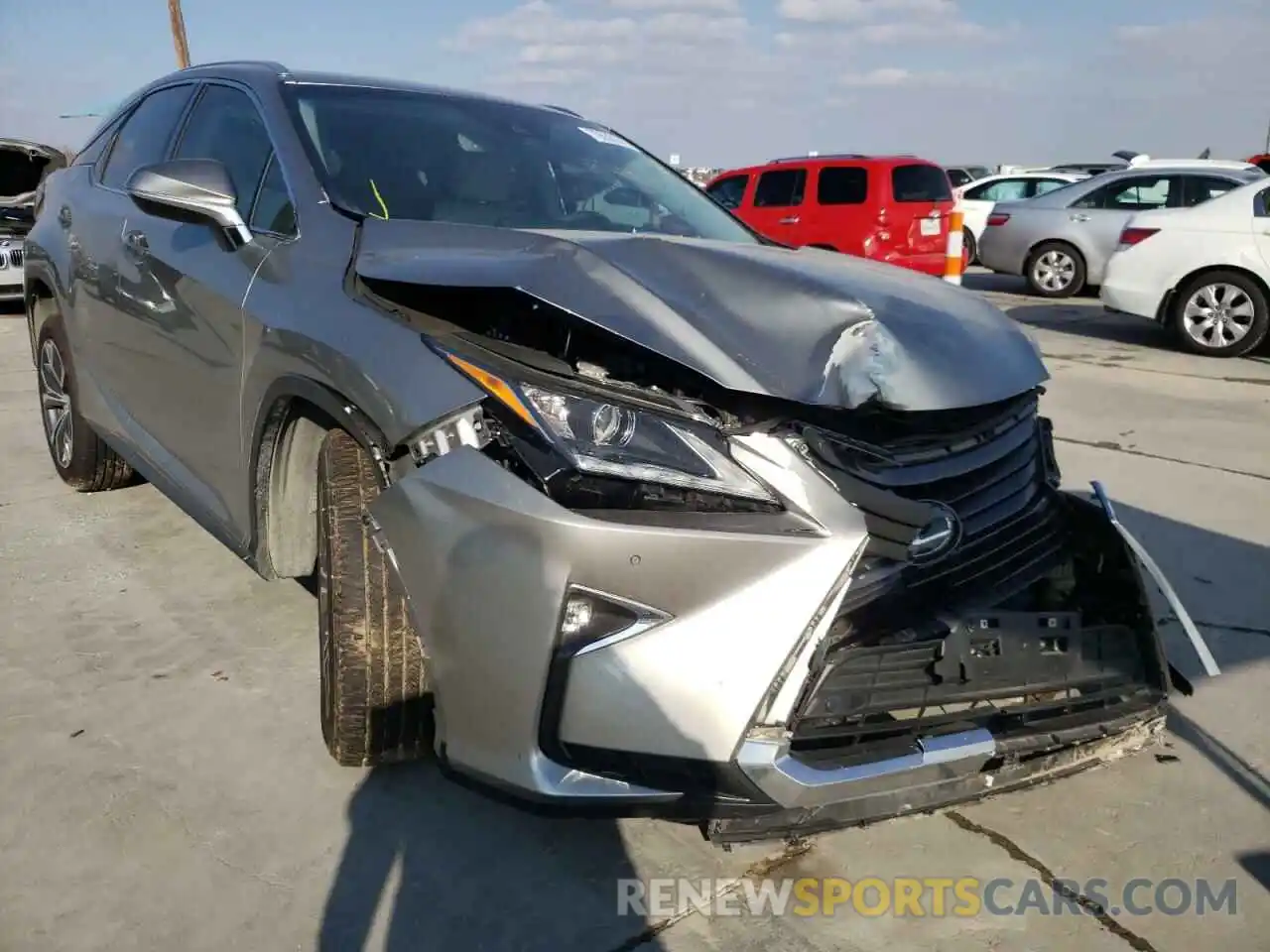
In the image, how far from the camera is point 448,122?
121 inches

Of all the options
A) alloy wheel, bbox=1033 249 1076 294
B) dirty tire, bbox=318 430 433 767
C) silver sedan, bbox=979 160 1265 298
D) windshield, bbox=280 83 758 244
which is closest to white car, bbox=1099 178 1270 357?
silver sedan, bbox=979 160 1265 298

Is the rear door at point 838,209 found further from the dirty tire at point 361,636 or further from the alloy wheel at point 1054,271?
the dirty tire at point 361,636

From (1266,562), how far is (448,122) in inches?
130

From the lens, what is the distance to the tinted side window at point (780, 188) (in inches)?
488

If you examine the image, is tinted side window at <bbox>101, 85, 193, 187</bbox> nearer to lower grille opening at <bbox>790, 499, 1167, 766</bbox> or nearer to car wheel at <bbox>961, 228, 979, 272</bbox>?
lower grille opening at <bbox>790, 499, 1167, 766</bbox>

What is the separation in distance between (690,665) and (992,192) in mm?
16213

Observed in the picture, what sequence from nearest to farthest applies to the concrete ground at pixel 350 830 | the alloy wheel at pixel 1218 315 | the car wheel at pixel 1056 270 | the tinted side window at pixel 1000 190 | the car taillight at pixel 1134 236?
the concrete ground at pixel 350 830 → the alloy wheel at pixel 1218 315 → the car taillight at pixel 1134 236 → the car wheel at pixel 1056 270 → the tinted side window at pixel 1000 190

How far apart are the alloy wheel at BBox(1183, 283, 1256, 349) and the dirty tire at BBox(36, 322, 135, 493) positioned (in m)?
7.96

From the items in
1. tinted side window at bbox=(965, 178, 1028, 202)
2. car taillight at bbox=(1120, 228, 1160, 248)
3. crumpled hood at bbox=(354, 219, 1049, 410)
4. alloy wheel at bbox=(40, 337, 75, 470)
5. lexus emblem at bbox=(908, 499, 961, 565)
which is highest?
crumpled hood at bbox=(354, 219, 1049, 410)

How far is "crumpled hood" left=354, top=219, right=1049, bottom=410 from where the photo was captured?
188 centimetres

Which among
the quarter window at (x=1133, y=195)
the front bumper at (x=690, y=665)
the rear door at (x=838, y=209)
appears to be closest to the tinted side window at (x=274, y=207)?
the front bumper at (x=690, y=665)

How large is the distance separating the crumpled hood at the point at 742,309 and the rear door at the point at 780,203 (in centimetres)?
1033

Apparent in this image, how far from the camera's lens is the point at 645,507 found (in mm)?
1768

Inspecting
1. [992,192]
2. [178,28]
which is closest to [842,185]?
[992,192]
